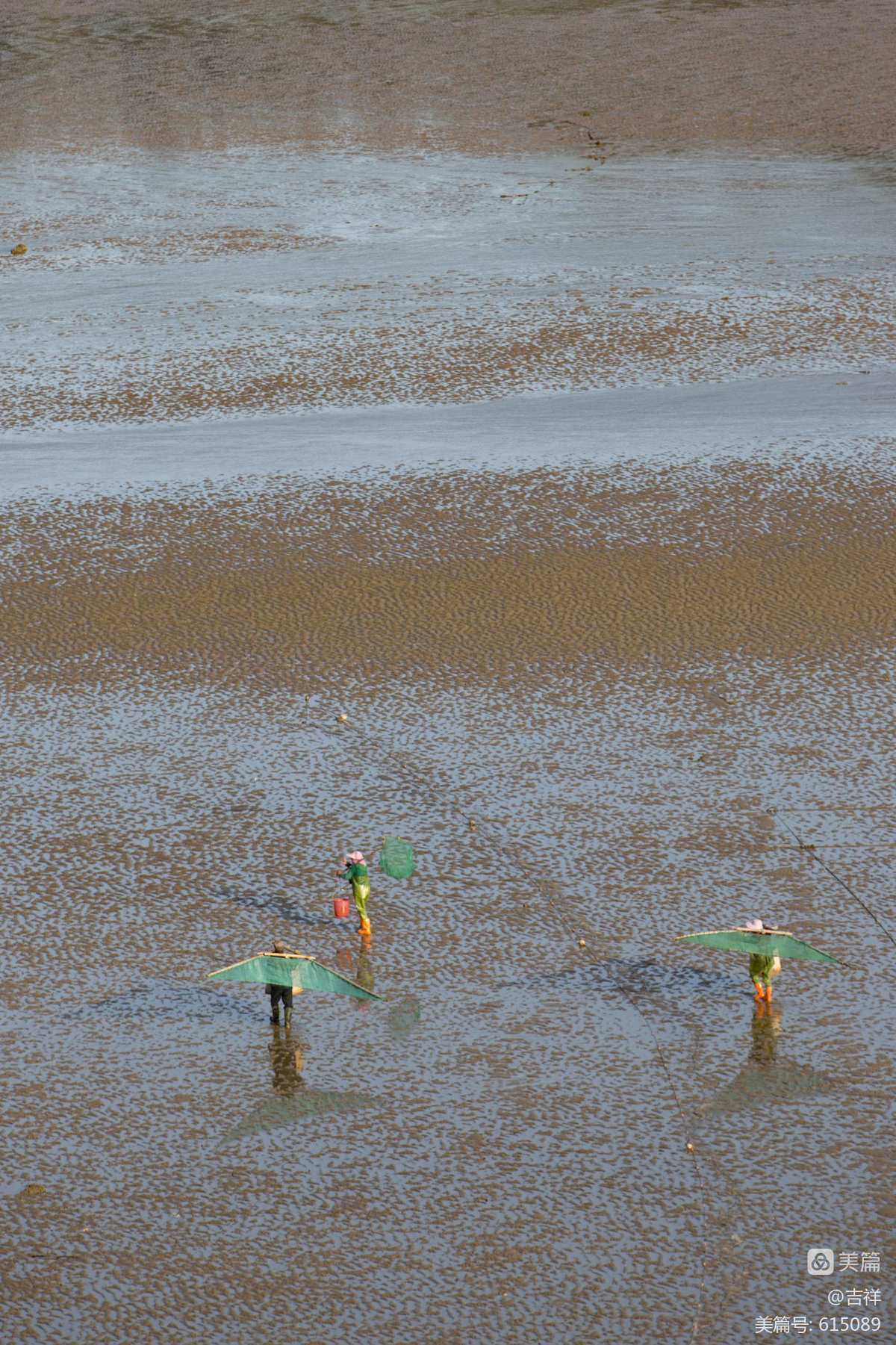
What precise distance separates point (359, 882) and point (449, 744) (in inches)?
121

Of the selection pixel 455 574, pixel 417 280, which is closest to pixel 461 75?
pixel 417 280

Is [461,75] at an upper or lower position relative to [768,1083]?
upper

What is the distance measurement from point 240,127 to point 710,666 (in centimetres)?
A: 2516

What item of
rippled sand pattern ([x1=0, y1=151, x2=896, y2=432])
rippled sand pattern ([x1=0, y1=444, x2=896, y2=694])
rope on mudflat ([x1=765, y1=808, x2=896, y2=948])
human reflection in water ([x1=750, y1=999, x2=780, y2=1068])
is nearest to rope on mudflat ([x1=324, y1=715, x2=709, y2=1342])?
human reflection in water ([x1=750, y1=999, x2=780, y2=1068])

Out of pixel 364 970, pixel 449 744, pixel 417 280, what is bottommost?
pixel 364 970

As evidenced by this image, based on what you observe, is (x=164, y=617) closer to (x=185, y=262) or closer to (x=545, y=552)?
(x=545, y=552)

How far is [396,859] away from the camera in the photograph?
11.9 m

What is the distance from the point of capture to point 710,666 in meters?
15.7

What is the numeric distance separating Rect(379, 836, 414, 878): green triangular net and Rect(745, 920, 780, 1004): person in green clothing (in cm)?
242

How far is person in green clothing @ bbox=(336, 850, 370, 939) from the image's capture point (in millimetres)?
11602

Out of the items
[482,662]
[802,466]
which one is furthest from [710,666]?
[802,466]

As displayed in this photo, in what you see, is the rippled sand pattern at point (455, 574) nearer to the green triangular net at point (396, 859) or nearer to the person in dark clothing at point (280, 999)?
the green triangular net at point (396, 859)

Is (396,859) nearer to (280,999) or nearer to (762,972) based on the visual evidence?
(280,999)

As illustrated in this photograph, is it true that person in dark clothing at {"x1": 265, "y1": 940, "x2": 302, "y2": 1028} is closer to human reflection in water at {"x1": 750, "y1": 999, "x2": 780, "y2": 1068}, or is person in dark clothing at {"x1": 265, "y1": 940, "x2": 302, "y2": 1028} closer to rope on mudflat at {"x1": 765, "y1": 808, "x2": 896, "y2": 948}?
human reflection in water at {"x1": 750, "y1": 999, "x2": 780, "y2": 1068}
